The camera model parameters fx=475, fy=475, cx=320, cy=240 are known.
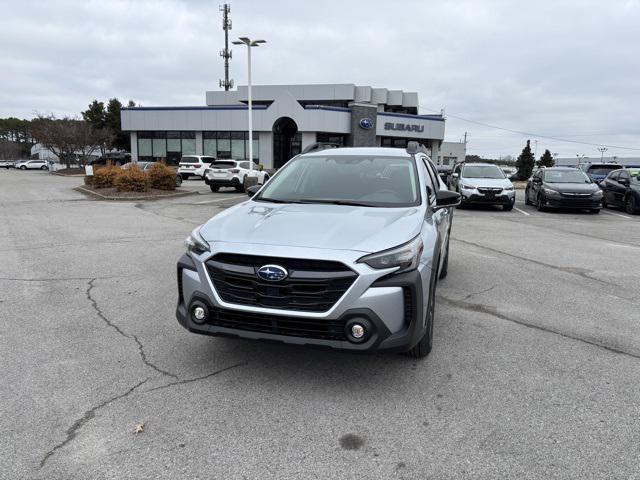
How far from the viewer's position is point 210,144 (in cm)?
4531

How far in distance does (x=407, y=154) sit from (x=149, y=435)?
3840 mm

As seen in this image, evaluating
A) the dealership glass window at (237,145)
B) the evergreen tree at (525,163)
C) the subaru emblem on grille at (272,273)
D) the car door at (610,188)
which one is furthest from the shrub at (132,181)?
the evergreen tree at (525,163)

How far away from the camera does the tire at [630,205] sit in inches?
650

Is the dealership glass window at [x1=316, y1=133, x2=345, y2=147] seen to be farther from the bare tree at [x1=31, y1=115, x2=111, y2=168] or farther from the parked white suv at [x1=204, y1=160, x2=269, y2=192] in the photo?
the bare tree at [x1=31, y1=115, x2=111, y2=168]

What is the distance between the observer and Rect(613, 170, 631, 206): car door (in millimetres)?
17281

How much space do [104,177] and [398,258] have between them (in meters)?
21.8

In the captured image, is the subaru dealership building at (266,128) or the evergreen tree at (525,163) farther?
the evergreen tree at (525,163)

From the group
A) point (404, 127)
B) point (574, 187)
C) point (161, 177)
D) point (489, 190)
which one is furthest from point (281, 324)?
point (404, 127)

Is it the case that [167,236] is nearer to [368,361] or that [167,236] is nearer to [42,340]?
[42,340]

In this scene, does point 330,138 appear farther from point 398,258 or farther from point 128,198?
point 398,258

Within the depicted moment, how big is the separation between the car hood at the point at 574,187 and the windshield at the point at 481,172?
179 centimetres

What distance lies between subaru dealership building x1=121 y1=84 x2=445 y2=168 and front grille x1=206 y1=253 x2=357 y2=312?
3973 centimetres

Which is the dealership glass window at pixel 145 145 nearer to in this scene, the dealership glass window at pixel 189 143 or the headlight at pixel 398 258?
the dealership glass window at pixel 189 143

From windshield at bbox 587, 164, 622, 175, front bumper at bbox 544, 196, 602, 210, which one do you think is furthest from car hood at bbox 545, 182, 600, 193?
windshield at bbox 587, 164, 622, 175
